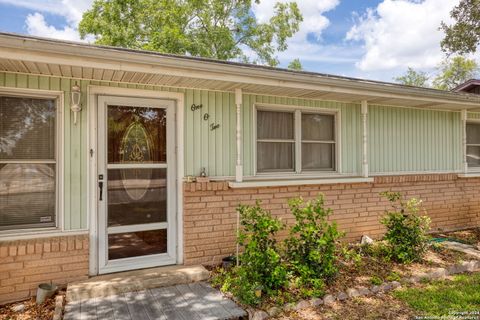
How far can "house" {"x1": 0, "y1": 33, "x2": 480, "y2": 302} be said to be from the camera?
3.66 metres

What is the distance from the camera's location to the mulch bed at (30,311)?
3.26 m

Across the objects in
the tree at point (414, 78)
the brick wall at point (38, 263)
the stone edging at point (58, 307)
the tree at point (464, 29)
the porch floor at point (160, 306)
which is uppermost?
the tree at point (414, 78)

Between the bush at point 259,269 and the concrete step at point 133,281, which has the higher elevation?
the bush at point 259,269

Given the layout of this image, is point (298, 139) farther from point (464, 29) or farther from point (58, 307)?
point (464, 29)

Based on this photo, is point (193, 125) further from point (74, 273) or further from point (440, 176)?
point (440, 176)

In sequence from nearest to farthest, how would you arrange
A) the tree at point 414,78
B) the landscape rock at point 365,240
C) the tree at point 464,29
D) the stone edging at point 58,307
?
the stone edging at point 58,307 → the landscape rock at point 365,240 → the tree at point 464,29 → the tree at point 414,78

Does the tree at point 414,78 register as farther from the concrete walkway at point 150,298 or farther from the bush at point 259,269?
the concrete walkway at point 150,298

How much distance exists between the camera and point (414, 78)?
36281 millimetres

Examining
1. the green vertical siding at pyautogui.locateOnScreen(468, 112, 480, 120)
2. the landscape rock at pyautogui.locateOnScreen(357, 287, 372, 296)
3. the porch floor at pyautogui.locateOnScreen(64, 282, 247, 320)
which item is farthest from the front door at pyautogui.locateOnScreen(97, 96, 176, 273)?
the green vertical siding at pyautogui.locateOnScreen(468, 112, 480, 120)

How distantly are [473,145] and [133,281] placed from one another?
7.61 m

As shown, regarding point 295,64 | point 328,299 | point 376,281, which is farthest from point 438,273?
point 295,64

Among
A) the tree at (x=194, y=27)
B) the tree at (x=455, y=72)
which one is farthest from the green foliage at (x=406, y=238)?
the tree at (x=455, y=72)

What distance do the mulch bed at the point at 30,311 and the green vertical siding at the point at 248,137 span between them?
2.82ft

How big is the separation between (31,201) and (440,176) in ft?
23.0
